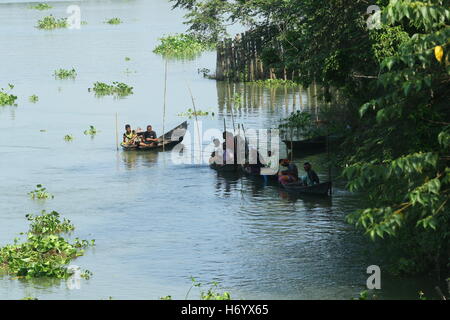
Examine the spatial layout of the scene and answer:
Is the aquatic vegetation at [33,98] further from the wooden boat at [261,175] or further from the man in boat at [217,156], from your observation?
the wooden boat at [261,175]

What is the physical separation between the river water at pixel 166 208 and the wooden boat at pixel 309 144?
1.44ft

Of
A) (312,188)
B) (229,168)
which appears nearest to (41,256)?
(312,188)

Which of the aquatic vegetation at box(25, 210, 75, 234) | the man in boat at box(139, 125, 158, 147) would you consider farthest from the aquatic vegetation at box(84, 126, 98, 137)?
the aquatic vegetation at box(25, 210, 75, 234)

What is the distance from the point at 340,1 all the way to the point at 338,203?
19.8ft

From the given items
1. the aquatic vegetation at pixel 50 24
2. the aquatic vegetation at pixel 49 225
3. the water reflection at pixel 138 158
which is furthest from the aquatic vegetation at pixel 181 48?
the aquatic vegetation at pixel 49 225

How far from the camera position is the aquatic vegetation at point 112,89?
50.8m

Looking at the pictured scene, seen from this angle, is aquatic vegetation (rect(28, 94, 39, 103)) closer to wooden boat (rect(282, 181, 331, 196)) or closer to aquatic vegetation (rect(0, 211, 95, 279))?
→ wooden boat (rect(282, 181, 331, 196))

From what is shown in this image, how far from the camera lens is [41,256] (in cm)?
2212

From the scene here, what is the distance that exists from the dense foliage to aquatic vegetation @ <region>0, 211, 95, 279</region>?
6.37 metres

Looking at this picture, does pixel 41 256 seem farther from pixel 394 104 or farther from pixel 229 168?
pixel 229 168

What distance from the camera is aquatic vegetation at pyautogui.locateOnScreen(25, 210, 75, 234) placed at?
82.9 feet

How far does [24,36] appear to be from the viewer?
81938mm

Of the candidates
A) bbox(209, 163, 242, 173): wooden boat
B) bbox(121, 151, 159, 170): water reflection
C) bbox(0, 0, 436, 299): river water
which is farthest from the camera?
bbox(121, 151, 159, 170): water reflection
